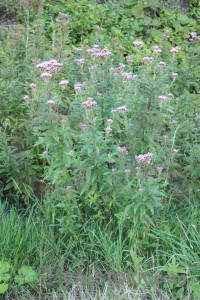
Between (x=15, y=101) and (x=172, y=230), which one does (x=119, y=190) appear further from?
(x=15, y=101)

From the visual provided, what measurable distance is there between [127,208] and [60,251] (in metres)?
0.66

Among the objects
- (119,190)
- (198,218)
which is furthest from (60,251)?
(198,218)

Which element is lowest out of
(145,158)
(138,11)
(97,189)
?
(97,189)

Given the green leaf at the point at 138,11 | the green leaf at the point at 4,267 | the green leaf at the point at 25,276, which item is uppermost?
the green leaf at the point at 138,11

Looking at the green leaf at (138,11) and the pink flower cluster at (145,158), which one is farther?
the green leaf at (138,11)

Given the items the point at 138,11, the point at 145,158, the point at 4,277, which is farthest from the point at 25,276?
the point at 138,11

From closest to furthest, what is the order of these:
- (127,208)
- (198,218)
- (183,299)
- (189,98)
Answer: (183,299), (127,208), (198,218), (189,98)

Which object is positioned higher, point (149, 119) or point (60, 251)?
point (149, 119)

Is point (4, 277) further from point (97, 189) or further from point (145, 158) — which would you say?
point (145, 158)

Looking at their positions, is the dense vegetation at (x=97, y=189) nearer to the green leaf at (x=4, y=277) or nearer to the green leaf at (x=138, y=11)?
the green leaf at (x=4, y=277)

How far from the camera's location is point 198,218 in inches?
139

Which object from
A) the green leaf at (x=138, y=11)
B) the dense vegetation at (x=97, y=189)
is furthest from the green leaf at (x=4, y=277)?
the green leaf at (x=138, y=11)

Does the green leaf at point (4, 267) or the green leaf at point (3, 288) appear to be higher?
the green leaf at point (4, 267)

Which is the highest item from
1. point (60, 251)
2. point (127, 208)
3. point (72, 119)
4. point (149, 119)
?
point (149, 119)
